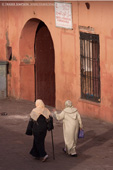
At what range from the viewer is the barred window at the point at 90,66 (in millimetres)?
18016

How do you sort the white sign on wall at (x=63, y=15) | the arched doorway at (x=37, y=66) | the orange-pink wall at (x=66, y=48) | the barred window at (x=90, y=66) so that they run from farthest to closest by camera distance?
the arched doorway at (x=37, y=66) → the white sign on wall at (x=63, y=15) → the barred window at (x=90, y=66) → the orange-pink wall at (x=66, y=48)

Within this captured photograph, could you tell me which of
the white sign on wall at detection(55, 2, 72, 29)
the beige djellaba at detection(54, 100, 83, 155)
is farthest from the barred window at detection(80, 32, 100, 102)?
the beige djellaba at detection(54, 100, 83, 155)

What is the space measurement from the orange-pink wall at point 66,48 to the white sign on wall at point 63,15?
0.58 ft

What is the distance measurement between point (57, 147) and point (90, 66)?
451cm

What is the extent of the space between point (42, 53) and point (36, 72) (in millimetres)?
773

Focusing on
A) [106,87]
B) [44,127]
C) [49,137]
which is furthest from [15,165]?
[106,87]

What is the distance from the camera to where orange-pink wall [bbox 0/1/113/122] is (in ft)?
56.7

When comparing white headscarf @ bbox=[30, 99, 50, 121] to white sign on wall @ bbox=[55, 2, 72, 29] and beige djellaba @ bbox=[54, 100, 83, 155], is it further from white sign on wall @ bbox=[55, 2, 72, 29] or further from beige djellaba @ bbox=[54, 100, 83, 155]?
white sign on wall @ bbox=[55, 2, 72, 29]

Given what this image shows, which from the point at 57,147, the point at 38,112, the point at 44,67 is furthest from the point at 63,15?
the point at 38,112

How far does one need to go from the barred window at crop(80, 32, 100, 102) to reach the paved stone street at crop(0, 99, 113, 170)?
2.91 ft

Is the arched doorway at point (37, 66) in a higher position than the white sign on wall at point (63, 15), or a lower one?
lower

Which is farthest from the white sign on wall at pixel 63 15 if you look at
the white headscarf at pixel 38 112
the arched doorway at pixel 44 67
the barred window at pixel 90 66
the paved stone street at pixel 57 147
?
the white headscarf at pixel 38 112

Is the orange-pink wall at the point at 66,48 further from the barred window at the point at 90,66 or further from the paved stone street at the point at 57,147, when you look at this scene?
the paved stone street at the point at 57,147

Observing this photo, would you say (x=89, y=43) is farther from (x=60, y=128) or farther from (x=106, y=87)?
(x=60, y=128)
